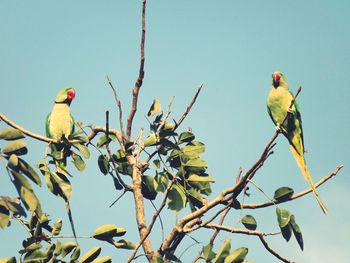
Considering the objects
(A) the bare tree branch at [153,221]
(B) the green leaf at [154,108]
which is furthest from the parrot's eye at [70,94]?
(A) the bare tree branch at [153,221]

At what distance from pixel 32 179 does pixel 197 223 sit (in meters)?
1.43

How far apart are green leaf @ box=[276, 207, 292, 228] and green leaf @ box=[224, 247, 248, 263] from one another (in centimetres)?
27

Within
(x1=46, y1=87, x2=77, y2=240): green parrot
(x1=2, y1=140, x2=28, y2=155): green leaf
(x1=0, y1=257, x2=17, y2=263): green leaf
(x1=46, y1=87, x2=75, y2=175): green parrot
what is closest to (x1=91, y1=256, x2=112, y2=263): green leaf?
(x1=0, y1=257, x2=17, y2=263): green leaf

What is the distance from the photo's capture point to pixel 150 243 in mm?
3189

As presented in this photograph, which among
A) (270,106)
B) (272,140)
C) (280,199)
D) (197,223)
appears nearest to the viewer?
(272,140)

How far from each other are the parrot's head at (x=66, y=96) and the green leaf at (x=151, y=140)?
4.29m

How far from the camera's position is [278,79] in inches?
270

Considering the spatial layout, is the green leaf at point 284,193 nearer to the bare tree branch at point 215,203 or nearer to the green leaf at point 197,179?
the bare tree branch at point 215,203

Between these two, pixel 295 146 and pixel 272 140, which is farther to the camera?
pixel 295 146

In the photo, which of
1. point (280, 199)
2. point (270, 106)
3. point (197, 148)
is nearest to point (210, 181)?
point (197, 148)

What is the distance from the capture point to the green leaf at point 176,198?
127 inches

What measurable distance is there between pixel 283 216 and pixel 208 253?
1.67 feet

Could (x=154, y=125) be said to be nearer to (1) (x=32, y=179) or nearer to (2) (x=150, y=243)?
(2) (x=150, y=243)

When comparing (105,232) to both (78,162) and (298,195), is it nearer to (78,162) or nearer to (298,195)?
(78,162)
